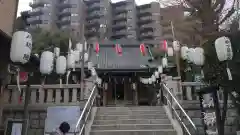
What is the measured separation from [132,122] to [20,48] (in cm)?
501

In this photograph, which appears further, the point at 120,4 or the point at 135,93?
the point at 120,4

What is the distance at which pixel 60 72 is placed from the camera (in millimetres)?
7918

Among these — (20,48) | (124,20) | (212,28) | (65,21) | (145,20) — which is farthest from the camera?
(124,20)

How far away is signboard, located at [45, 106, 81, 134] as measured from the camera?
329 inches

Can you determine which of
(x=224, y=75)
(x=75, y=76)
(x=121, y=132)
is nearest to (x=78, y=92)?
(x=121, y=132)

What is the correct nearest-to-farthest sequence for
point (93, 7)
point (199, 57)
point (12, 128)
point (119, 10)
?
point (199, 57)
point (12, 128)
point (119, 10)
point (93, 7)

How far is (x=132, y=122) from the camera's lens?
8.51 meters

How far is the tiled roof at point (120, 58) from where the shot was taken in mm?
17297

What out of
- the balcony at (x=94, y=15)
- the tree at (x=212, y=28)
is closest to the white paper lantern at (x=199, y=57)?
the tree at (x=212, y=28)

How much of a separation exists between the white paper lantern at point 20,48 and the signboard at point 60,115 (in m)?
3.62

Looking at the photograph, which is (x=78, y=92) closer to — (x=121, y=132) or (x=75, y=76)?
(x=121, y=132)

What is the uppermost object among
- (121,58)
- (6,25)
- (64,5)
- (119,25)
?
(64,5)

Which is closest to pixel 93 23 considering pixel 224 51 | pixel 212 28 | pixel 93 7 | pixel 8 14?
A: pixel 93 7

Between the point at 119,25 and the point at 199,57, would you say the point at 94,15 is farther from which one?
the point at 199,57
